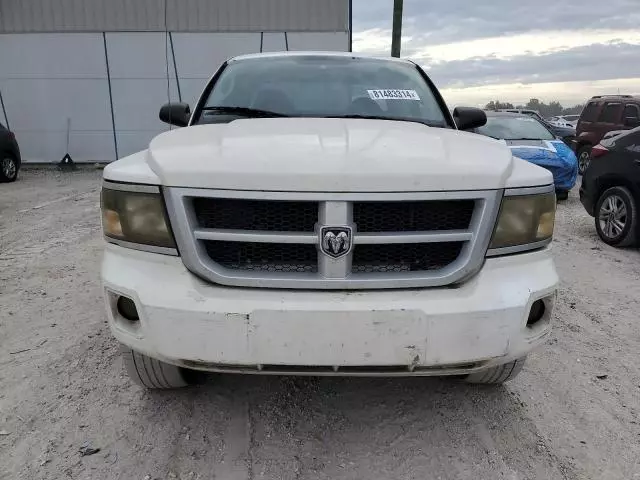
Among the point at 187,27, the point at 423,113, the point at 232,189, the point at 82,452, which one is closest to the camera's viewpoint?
the point at 232,189

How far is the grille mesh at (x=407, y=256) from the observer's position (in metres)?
2.07

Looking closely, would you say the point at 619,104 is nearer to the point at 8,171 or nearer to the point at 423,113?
the point at 423,113

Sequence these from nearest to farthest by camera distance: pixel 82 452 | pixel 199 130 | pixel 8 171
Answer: pixel 82 452
pixel 199 130
pixel 8 171

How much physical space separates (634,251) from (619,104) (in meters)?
8.80

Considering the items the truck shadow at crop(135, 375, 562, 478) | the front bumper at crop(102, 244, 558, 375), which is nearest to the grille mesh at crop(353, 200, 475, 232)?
the front bumper at crop(102, 244, 558, 375)

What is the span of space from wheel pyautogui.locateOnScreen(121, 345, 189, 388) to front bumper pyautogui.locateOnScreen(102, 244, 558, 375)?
37 centimetres

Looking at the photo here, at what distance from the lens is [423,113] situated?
10.7 feet

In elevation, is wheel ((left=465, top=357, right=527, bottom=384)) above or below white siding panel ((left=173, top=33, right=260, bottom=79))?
below

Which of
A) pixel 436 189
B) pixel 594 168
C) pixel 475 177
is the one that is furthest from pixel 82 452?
pixel 594 168

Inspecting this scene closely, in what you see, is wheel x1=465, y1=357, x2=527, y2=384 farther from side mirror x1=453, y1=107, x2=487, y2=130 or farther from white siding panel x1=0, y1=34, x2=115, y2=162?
white siding panel x1=0, y1=34, x2=115, y2=162

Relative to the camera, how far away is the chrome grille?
1.94 metres

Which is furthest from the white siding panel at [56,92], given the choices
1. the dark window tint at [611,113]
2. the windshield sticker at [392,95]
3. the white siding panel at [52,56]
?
the windshield sticker at [392,95]

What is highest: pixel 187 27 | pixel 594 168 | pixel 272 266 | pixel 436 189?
pixel 187 27

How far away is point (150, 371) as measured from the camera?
2.41 m
